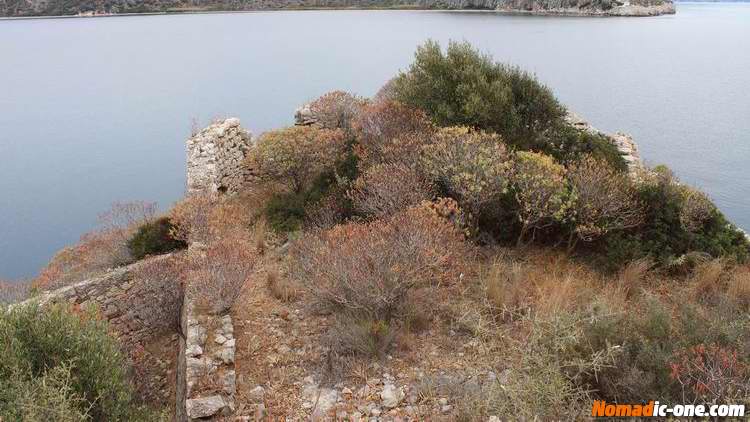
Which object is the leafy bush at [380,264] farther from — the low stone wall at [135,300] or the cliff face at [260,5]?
the cliff face at [260,5]

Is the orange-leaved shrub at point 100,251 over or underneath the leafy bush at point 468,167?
underneath

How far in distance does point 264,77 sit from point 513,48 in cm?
2325

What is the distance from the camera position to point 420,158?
10.0m

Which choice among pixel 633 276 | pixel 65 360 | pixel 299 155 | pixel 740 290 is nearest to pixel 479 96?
pixel 299 155

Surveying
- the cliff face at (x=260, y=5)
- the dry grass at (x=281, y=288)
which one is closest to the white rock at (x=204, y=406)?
the dry grass at (x=281, y=288)

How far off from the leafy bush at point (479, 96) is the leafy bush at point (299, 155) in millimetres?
2389

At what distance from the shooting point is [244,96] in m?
33.8

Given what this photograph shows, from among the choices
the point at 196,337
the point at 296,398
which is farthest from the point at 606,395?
the point at 196,337

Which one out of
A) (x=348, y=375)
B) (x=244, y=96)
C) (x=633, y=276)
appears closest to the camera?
(x=348, y=375)

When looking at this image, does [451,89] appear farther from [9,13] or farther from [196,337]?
[9,13]

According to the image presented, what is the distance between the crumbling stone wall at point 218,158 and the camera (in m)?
12.6

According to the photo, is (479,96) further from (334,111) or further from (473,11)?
(473,11)

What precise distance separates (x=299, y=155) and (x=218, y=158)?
7.98ft

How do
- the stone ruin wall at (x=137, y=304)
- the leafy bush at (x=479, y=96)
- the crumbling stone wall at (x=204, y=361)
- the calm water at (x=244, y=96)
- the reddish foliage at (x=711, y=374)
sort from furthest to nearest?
the calm water at (x=244, y=96) < the leafy bush at (x=479, y=96) < the stone ruin wall at (x=137, y=304) < the crumbling stone wall at (x=204, y=361) < the reddish foliage at (x=711, y=374)
